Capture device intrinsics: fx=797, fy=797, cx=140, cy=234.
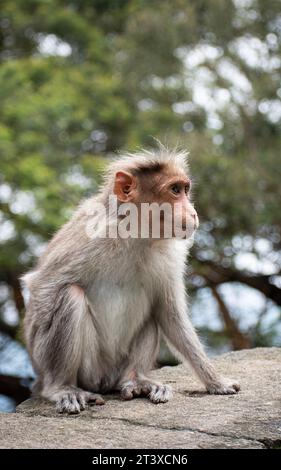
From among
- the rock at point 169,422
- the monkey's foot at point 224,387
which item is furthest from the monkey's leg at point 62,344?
the monkey's foot at point 224,387

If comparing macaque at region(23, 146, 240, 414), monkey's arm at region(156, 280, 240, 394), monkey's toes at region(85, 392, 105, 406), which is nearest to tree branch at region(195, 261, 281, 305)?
monkey's arm at region(156, 280, 240, 394)

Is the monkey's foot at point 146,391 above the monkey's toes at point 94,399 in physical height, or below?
above

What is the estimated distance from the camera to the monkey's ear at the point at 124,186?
705 cm

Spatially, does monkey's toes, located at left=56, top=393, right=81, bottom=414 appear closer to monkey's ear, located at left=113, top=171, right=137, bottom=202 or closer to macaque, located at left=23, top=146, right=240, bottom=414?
Result: macaque, located at left=23, top=146, right=240, bottom=414

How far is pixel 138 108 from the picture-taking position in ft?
50.1

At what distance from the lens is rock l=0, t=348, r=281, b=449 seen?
217 inches

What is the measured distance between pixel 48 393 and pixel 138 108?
9.19 metres

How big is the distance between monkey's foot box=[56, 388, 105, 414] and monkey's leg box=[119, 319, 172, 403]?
0.31 meters

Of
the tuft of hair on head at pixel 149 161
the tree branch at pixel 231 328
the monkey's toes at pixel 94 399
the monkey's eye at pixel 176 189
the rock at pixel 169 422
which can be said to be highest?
the tuft of hair on head at pixel 149 161

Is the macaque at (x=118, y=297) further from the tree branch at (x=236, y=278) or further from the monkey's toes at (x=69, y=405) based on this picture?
the tree branch at (x=236, y=278)

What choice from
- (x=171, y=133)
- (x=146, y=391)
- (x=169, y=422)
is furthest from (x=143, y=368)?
(x=171, y=133)

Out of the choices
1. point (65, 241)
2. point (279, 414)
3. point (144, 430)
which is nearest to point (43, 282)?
point (65, 241)

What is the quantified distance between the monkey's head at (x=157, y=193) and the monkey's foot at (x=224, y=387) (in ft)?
4.48

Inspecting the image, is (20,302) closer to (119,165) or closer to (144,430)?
(119,165)
